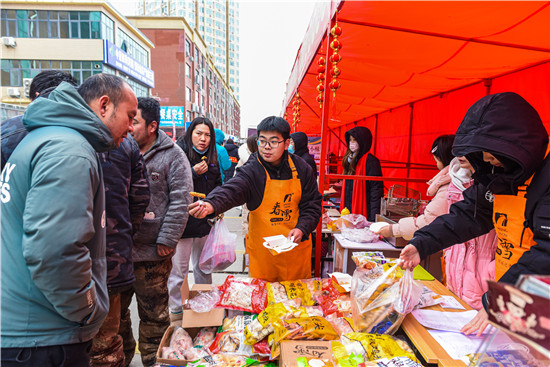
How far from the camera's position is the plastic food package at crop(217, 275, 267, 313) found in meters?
2.05

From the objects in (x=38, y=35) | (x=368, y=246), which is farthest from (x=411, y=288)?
(x=38, y=35)

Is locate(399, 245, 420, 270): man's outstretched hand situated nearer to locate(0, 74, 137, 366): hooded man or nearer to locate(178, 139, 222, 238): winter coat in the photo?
locate(0, 74, 137, 366): hooded man

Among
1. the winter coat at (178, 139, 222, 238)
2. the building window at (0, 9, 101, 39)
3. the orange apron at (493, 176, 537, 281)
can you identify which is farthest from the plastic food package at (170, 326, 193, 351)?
the building window at (0, 9, 101, 39)

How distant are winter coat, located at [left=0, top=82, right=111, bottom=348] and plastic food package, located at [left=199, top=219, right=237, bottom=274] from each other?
5.04ft

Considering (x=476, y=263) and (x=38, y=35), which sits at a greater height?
(x=38, y=35)

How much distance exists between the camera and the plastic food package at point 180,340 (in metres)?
1.99

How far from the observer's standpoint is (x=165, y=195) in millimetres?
2617

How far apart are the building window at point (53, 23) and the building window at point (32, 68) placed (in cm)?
220

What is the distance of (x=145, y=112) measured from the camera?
251cm

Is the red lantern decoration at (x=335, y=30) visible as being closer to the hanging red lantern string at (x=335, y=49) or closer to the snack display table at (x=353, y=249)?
the hanging red lantern string at (x=335, y=49)

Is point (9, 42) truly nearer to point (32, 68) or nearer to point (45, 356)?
point (32, 68)

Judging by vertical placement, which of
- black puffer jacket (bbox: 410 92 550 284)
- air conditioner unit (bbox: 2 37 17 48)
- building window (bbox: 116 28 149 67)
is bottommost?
black puffer jacket (bbox: 410 92 550 284)

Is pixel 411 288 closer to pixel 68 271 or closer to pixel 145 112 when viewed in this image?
pixel 68 271

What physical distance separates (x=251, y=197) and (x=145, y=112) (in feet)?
3.69
